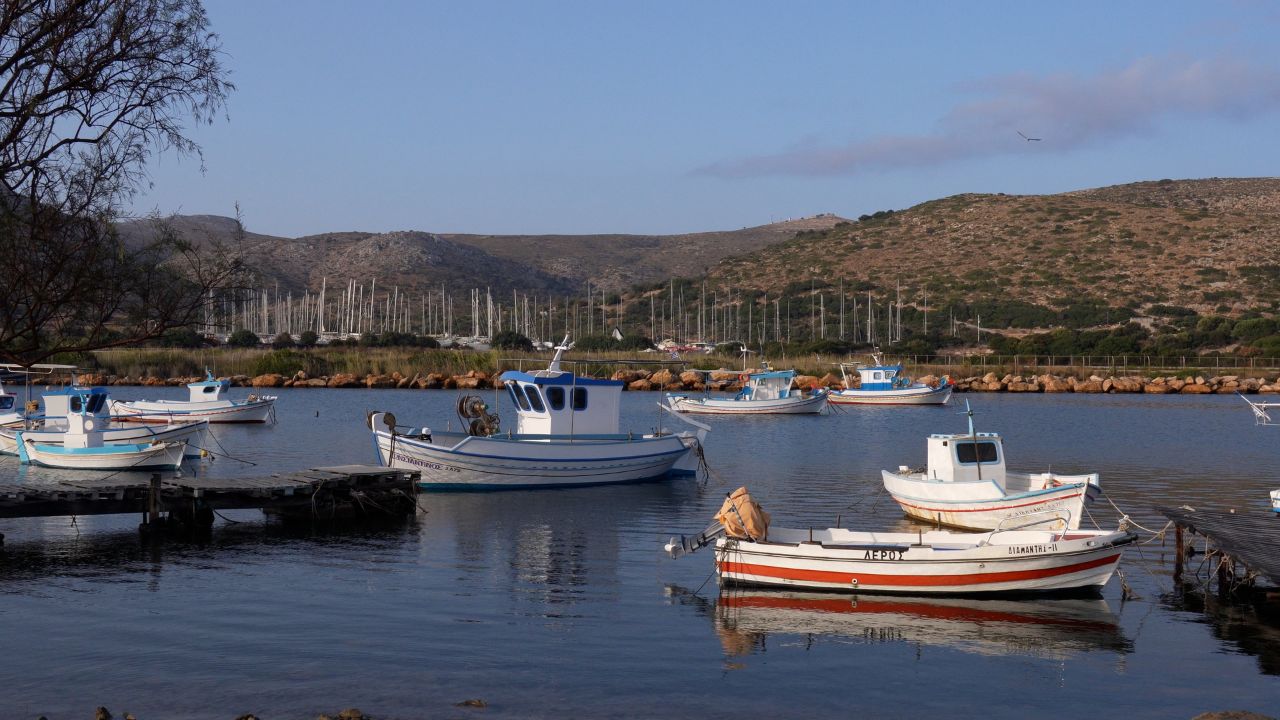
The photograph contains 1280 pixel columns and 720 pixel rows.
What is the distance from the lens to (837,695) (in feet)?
45.4

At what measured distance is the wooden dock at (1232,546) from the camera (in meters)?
17.6

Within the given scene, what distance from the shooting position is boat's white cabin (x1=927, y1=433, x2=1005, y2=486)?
23797mm

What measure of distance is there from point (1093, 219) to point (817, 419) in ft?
289

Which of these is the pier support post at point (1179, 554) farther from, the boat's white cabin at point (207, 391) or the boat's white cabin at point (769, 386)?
the boat's white cabin at point (207, 391)

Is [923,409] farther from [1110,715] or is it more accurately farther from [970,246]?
[970,246]

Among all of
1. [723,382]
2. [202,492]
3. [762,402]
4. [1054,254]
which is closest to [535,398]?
[202,492]

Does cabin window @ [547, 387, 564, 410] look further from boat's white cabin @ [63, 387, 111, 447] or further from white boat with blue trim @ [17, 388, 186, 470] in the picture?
boat's white cabin @ [63, 387, 111, 447]

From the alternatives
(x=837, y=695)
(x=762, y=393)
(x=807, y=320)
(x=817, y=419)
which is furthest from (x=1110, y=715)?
(x=807, y=320)

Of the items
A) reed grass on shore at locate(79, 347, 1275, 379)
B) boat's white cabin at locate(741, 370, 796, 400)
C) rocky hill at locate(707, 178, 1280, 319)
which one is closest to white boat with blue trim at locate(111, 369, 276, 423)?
boat's white cabin at locate(741, 370, 796, 400)

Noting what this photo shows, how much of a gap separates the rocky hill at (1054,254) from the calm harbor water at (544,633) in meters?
91.5

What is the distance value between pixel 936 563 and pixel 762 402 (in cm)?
4648

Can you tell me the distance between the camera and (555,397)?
105 feet

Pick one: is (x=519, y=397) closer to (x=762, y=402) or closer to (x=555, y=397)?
(x=555, y=397)

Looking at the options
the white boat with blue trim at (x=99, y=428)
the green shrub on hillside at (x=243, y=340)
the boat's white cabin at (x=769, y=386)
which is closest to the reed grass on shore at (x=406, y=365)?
the green shrub on hillside at (x=243, y=340)
